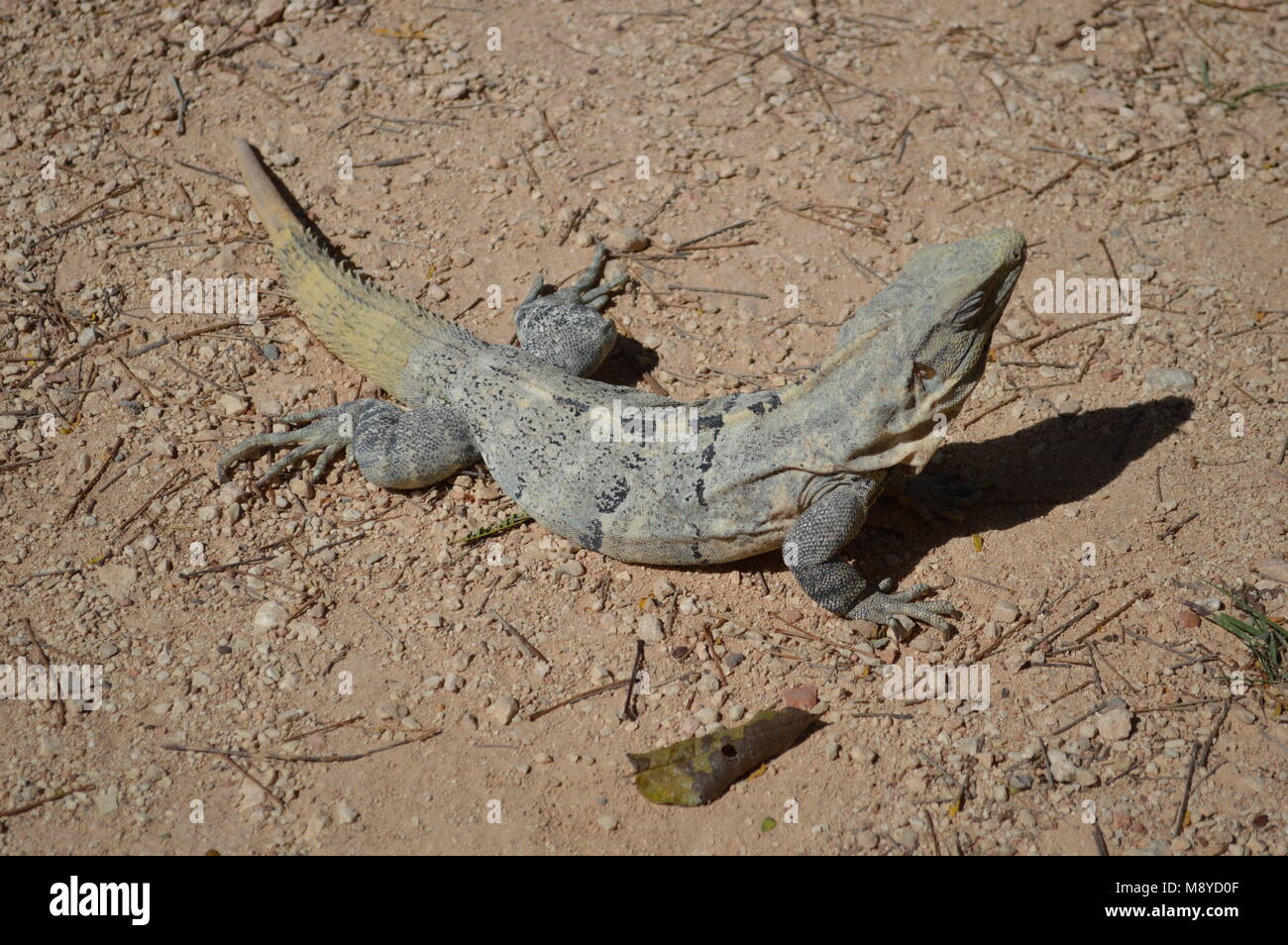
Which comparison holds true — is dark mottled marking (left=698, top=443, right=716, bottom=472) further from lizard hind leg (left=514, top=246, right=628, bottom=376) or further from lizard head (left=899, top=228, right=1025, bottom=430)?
lizard hind leg (left=514, top=246, right=628, bottom=376)

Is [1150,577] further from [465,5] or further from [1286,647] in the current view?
[465,5]

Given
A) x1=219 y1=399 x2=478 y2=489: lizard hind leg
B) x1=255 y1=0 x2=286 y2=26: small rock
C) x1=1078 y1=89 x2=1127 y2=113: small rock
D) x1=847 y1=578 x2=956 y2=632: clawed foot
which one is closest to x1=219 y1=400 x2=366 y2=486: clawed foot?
x1=219 y1=399 x2=478 y2=489: lizard hind leg

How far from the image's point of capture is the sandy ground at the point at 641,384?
4188 millimetres

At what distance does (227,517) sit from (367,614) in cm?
99

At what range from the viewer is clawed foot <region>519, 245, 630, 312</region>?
595 cm

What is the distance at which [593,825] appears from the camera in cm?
411

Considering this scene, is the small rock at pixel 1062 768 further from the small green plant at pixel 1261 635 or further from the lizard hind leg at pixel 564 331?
the lizard hind leg at pixel 564 331

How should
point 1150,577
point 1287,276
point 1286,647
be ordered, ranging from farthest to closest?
point 1287,276, point 1150,577, point 1286,647

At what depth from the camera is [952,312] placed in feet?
13.9

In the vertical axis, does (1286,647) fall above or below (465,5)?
below

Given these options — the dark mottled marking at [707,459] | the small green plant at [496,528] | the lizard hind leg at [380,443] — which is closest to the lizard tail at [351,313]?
the lizard hind leg at [380,443]

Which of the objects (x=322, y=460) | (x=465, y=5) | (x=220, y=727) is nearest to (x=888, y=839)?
(x=220, y=727)

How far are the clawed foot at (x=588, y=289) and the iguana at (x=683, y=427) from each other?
0.28 metres

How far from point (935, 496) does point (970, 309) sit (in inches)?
48.5
